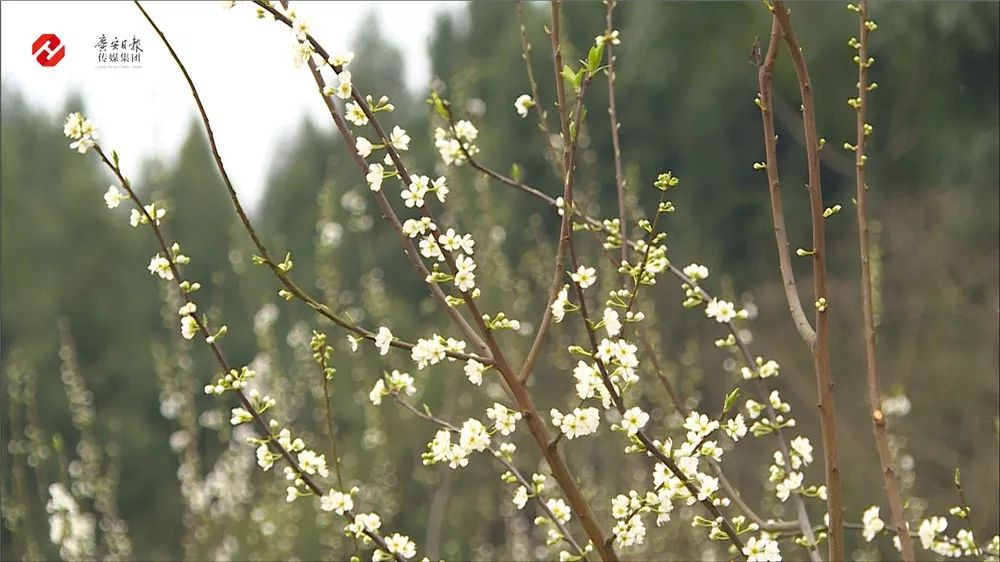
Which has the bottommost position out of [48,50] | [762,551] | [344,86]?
[762,551]

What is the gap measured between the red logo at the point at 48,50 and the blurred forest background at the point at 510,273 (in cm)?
158

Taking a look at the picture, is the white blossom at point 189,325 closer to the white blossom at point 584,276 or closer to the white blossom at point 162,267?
the white blossom at point 162,267

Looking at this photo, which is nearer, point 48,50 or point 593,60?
point 593,60

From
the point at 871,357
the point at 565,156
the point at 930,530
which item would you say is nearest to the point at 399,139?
the point at 565,156

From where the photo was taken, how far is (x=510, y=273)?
4688 mm

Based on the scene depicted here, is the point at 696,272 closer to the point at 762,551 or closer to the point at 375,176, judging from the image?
the point at 762,551

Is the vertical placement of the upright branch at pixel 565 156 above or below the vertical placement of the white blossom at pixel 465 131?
below

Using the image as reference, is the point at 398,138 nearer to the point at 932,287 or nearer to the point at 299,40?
the point at 299,40

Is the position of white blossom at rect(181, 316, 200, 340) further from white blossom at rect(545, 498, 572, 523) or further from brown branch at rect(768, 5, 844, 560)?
brown branch at rect(768, 5, 844, 560)

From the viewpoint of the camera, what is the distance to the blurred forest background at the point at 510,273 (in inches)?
183

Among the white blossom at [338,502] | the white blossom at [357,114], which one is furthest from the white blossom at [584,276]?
the white blossom at [338,502]

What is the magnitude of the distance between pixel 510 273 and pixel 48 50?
277cm

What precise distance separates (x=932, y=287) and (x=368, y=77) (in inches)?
207

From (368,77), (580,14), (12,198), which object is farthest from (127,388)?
(580,14)
